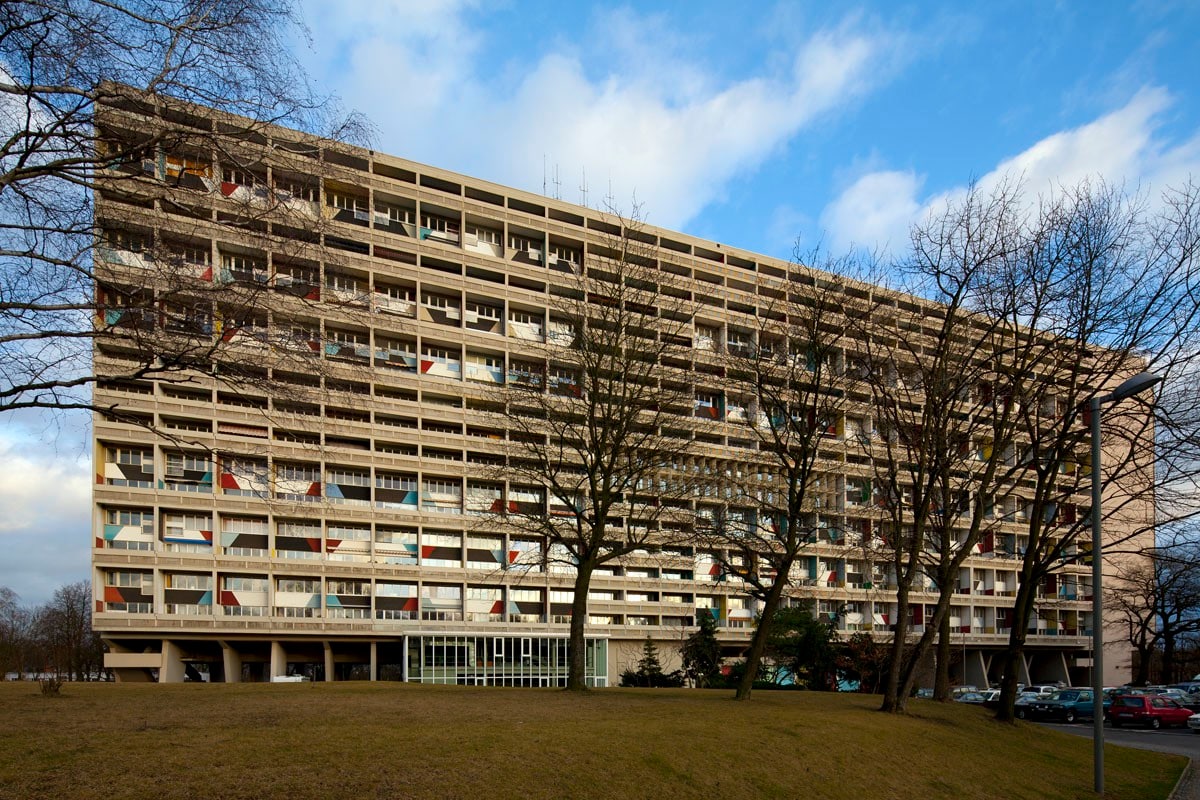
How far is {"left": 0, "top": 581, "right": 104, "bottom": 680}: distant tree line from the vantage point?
7106 centimetres

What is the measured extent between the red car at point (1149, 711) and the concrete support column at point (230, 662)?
159 ft

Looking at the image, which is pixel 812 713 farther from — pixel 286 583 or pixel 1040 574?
pixel 286 583

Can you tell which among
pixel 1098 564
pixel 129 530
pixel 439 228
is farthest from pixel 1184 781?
pixel 439 228

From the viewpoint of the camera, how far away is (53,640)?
76.9 m

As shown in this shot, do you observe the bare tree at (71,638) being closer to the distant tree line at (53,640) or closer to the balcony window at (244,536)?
the distant tree line at (53,640)

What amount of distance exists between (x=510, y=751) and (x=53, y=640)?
271 feet

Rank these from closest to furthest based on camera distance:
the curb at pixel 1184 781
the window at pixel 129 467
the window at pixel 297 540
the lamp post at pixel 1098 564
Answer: the lamp post at pixel 1098 564, the curb at pixel 1184 781, the window at pixel 129 467, the window at pixel 297 540

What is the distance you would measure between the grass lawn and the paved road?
0.55 m

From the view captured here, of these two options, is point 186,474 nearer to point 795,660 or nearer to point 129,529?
point 129,529

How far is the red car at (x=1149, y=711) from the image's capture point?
130 ft

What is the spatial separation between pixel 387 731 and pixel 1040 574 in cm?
2091

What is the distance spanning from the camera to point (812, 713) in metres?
20.3

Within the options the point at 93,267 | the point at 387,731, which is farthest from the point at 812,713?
the point at 93,267

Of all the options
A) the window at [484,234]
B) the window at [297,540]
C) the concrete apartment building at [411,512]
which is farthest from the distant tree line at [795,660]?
the window at [484,234]
